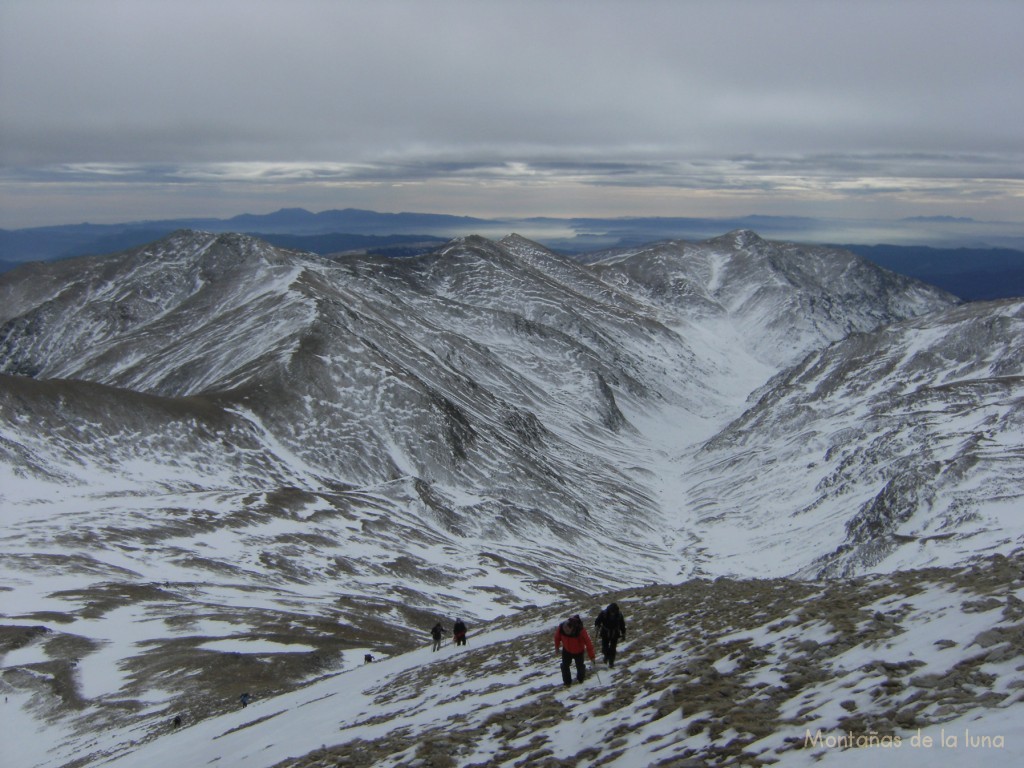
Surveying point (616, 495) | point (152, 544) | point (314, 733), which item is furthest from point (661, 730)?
point (616, 495)

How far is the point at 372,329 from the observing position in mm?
172250

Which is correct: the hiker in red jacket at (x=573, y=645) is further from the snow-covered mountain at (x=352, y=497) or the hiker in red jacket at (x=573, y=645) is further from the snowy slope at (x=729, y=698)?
the snow-covered mountain at (x=352, y=497)

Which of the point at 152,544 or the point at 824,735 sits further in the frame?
the point at 152,544

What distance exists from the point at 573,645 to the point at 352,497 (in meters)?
93.6

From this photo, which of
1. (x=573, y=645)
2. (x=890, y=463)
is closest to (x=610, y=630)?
(x=573, y=645)

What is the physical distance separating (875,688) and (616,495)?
5985 inches

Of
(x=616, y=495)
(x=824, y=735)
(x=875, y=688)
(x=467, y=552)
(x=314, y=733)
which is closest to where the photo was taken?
(x=824, y=735)

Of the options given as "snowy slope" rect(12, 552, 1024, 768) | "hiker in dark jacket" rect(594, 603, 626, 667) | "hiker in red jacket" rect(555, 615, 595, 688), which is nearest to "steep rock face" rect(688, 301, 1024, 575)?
"snowy slope" rect(12, 552, 1024, 768)

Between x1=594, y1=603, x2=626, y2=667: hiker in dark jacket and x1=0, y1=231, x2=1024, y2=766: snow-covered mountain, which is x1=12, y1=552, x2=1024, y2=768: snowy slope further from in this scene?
x1=0, y1=231, x2=1024, y2=766: snow-covered mountain

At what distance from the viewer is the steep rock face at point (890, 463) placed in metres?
97.0

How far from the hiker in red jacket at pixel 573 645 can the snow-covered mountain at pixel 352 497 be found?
288 inches

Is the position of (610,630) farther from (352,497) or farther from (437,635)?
(352,497)

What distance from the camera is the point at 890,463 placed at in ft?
→ 422

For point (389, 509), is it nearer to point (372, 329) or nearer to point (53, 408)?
point (53, 408)
